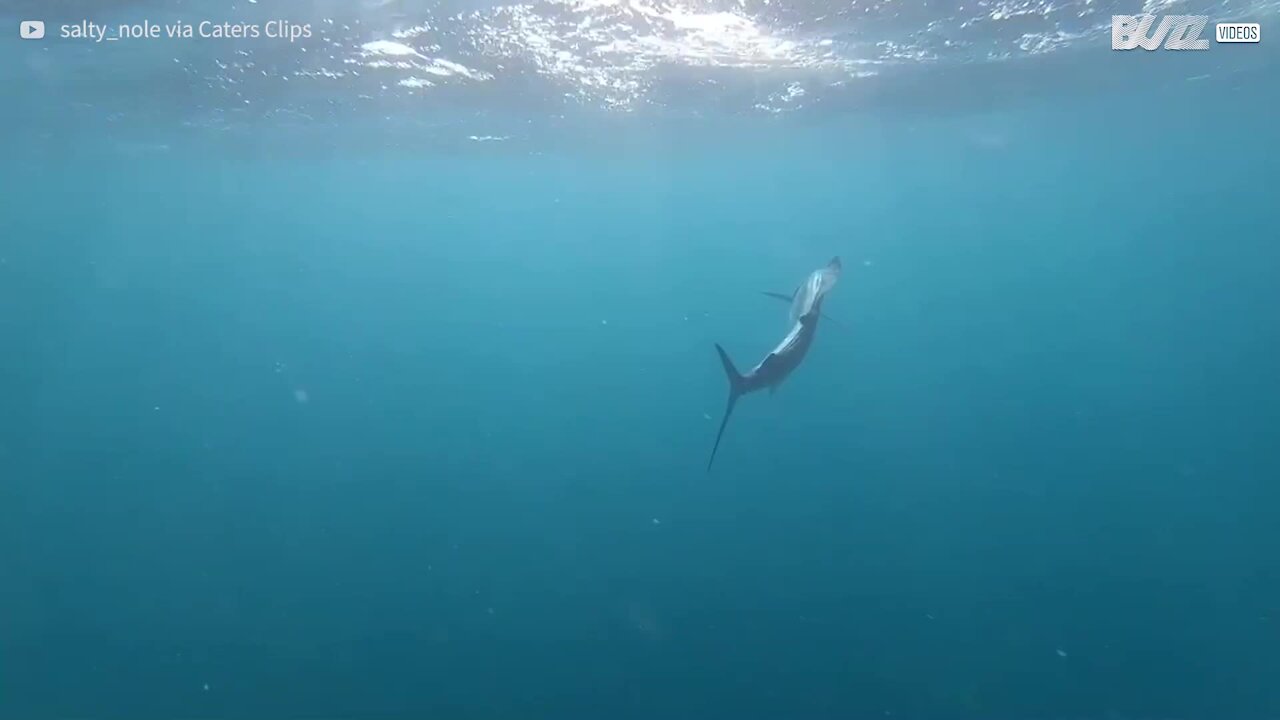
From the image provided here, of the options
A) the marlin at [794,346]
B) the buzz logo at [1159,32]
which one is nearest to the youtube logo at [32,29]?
the marlin at [794,346]

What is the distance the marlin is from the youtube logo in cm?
1450

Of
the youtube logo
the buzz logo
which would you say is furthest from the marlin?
the youtube logo

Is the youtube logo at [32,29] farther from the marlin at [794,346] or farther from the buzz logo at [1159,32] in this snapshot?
the buzz logo at [1159,32]

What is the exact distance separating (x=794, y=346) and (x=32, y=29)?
15568 millimetres

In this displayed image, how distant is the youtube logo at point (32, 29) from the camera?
13.1 metres

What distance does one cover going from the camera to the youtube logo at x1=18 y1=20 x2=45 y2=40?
1311cm

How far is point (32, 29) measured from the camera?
13.5m

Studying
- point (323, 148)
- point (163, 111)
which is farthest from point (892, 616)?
point (323, 148)

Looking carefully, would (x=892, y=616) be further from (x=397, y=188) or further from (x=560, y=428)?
(x=397, y=188)

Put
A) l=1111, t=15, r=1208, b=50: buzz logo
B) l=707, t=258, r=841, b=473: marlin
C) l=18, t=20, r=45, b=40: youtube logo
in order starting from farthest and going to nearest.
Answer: l=1111, t=15, r=1208, b=50: buzz logo
l=18, t=20, r=45, b=40: youtube logo
l=707, t=258, r=841, b=473: marlin

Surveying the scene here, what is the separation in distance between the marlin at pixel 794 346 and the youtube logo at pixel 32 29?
14496mm

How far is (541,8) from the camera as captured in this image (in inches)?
523

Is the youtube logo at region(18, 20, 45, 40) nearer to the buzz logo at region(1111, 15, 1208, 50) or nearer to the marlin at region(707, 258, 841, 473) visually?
the marlin at region(707, 258, 841, 473)

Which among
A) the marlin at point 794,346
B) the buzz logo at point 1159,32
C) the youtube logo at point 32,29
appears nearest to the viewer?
the marlin at point 794,346
